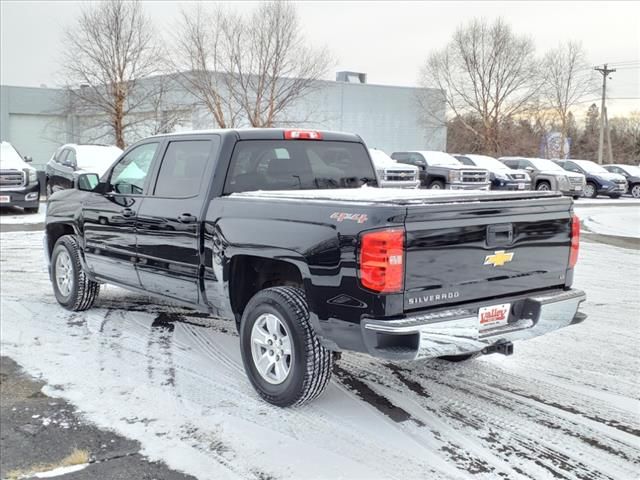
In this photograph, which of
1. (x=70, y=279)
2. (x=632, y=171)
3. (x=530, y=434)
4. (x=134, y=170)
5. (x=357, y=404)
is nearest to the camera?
(x=530, y=434)

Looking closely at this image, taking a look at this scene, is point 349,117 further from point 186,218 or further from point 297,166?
point 186,218

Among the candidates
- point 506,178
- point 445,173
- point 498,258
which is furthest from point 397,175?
point 498,258

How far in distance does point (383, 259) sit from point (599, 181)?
28172 millimetres

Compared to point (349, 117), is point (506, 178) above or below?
below

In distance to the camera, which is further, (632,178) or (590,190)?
(632,178)

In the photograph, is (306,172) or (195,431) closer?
(195,431)

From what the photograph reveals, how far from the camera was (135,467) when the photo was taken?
364 centimetres

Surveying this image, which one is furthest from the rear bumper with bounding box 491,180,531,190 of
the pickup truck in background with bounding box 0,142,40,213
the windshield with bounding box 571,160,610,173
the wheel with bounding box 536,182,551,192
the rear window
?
the rear window

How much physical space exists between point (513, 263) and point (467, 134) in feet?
140

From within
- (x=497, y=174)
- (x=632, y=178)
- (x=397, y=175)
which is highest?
(x=632, y=178)

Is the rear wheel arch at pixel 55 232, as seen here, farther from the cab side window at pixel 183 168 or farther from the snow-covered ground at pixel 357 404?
the cab side window at pixel 183 168

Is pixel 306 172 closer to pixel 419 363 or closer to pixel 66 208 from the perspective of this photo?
pixel 419 363

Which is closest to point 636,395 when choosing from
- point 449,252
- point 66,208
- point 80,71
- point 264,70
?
point 449,252

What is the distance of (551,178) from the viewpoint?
2656 cm
